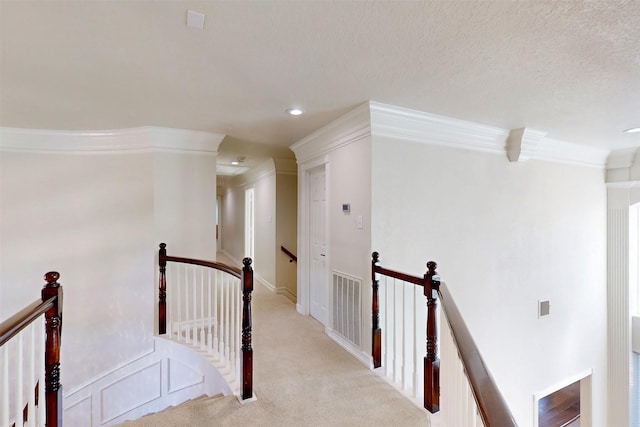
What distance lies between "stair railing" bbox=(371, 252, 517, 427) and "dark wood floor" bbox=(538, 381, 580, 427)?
412 cm

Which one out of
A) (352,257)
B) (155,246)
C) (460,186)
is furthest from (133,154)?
(460,186)

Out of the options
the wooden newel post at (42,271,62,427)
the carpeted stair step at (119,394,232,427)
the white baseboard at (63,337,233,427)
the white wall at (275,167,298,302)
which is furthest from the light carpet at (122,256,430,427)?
the white wall at (275,167,298,302)

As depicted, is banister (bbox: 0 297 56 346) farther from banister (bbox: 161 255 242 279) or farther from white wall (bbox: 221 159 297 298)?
white wall (bbox: 221 159 297 298)

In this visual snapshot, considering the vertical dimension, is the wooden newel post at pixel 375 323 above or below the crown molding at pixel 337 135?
below

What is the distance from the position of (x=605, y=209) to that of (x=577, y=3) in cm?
474

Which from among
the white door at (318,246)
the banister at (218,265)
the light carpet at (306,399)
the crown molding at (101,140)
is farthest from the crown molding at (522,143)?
the crown molding at (101,140)

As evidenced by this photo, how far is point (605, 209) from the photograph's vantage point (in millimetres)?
4801

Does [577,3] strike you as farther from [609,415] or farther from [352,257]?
[609,415]

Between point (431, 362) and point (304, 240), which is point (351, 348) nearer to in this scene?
point (431, 362)

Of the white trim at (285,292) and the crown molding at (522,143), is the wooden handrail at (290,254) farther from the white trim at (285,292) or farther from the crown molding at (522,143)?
the crown molding at (522,143)

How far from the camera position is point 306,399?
224 cm

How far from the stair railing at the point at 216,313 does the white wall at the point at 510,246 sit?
1273 mm

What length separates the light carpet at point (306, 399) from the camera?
2.01 metres

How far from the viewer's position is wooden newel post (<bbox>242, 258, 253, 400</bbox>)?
7.30ft
